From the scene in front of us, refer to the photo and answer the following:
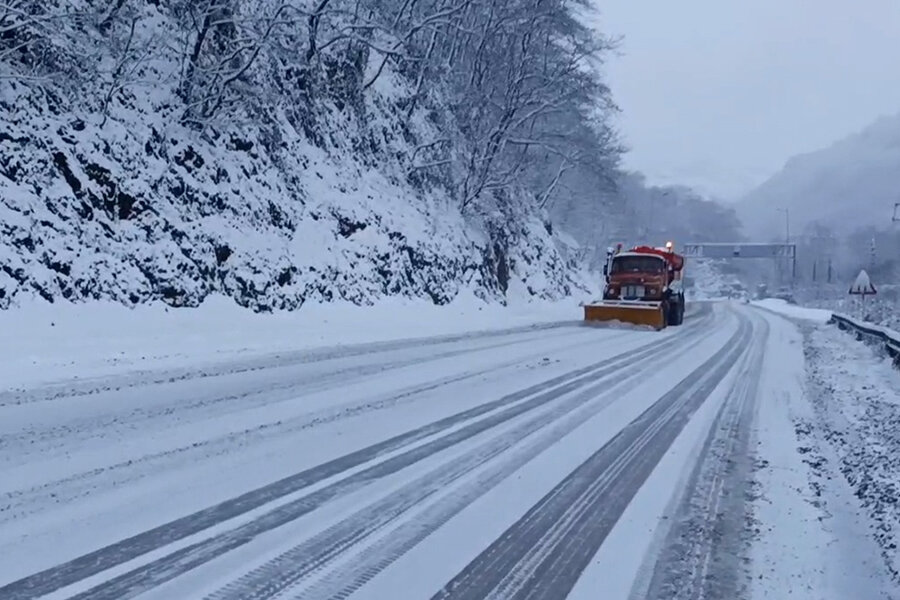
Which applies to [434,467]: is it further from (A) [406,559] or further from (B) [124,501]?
(B) [124,501]

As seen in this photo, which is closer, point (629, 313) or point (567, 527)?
point (567, 527)

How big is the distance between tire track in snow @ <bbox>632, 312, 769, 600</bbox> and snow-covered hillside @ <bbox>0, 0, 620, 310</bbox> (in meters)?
10.7

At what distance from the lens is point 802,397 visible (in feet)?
37.2

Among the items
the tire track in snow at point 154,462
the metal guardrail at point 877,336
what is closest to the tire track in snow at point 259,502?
the tire track in snow at point 154,462

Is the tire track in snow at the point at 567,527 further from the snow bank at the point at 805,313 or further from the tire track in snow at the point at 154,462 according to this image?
the snow bank at the point at 805,313

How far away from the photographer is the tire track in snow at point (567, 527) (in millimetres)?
4129

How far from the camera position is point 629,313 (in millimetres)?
25062

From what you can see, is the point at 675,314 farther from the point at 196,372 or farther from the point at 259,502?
the point at 259,502

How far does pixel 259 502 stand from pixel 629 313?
69.4 feet

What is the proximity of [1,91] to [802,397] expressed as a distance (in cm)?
1470

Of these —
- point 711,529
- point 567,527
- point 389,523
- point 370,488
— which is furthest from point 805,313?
point 389,523

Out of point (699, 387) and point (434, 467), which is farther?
point (699, 387)

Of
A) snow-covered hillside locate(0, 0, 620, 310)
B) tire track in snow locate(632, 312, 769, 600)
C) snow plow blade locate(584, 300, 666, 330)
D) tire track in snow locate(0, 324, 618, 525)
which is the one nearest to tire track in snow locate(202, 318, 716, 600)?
tire track in snow locate(632, 312, 769, 600)

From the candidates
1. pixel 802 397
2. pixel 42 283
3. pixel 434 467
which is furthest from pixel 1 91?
pixel 802 397
